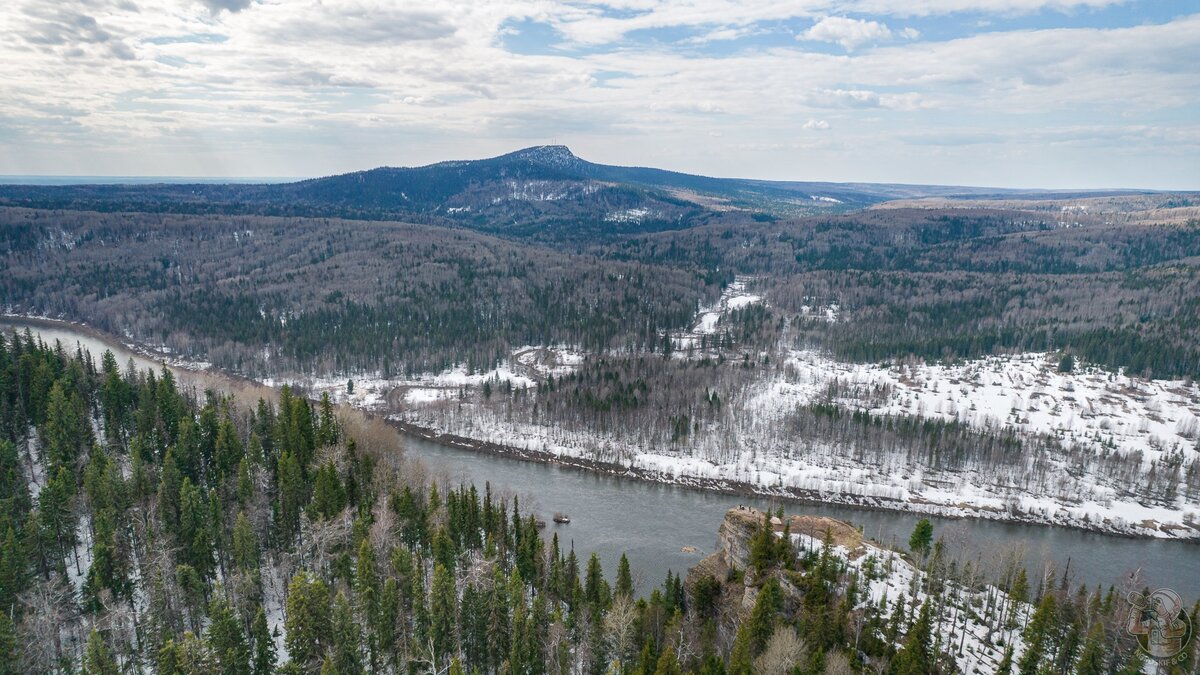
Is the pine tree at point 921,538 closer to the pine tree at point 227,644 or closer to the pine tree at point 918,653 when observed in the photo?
the pine tree at point 918,653

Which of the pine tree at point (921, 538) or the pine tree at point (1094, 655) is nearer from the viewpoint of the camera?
the pine tree at point (1094, 655)

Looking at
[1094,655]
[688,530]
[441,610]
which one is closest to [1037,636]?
[1094,655]

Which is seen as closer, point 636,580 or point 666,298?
point 636,580

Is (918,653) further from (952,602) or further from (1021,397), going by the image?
(1021,397)

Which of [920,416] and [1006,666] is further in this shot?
[920,416]

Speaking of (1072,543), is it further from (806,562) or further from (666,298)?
(666,298)

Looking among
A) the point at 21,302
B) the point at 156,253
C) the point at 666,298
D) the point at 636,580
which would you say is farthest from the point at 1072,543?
the point at 156,253

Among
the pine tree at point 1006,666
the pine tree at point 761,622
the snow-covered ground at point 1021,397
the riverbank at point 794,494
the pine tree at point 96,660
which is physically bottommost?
the riverbank at point 794,494

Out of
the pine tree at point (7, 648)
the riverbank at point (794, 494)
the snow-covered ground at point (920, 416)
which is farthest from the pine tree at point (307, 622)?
the snow-covered ground at point (920, 416)
